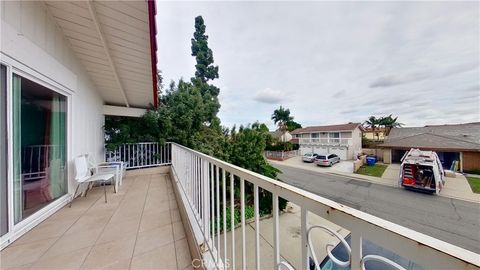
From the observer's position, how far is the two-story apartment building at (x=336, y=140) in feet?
61.8

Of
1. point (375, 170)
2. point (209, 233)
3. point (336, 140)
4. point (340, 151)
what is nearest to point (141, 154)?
point (209, 233)

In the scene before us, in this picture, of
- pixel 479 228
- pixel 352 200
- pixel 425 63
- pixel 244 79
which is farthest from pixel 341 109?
pixel 479 228

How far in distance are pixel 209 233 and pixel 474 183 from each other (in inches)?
556

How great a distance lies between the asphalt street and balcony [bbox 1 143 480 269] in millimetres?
6031

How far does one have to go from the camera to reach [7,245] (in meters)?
1.95

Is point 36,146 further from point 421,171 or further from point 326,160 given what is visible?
point 326,160

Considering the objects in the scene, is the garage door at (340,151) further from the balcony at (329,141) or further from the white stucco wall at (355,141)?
the white stucco wall at (355,141)

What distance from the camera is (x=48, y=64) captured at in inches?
107

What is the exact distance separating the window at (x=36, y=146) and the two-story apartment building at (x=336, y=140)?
19.3m

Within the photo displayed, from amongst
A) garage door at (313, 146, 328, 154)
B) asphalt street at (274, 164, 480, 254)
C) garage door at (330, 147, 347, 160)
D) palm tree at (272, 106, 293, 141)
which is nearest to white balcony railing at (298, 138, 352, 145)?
garage door at (330, 147, 347, 160)

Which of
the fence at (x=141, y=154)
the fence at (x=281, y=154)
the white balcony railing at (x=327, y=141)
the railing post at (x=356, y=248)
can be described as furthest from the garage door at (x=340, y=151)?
the railing post at (x=356, y=248)

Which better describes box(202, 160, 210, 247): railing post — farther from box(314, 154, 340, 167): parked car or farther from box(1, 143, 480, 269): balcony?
box(314, 154, 340, 167): parked car

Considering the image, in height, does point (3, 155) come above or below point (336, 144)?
above

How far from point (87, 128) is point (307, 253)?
5101mm
